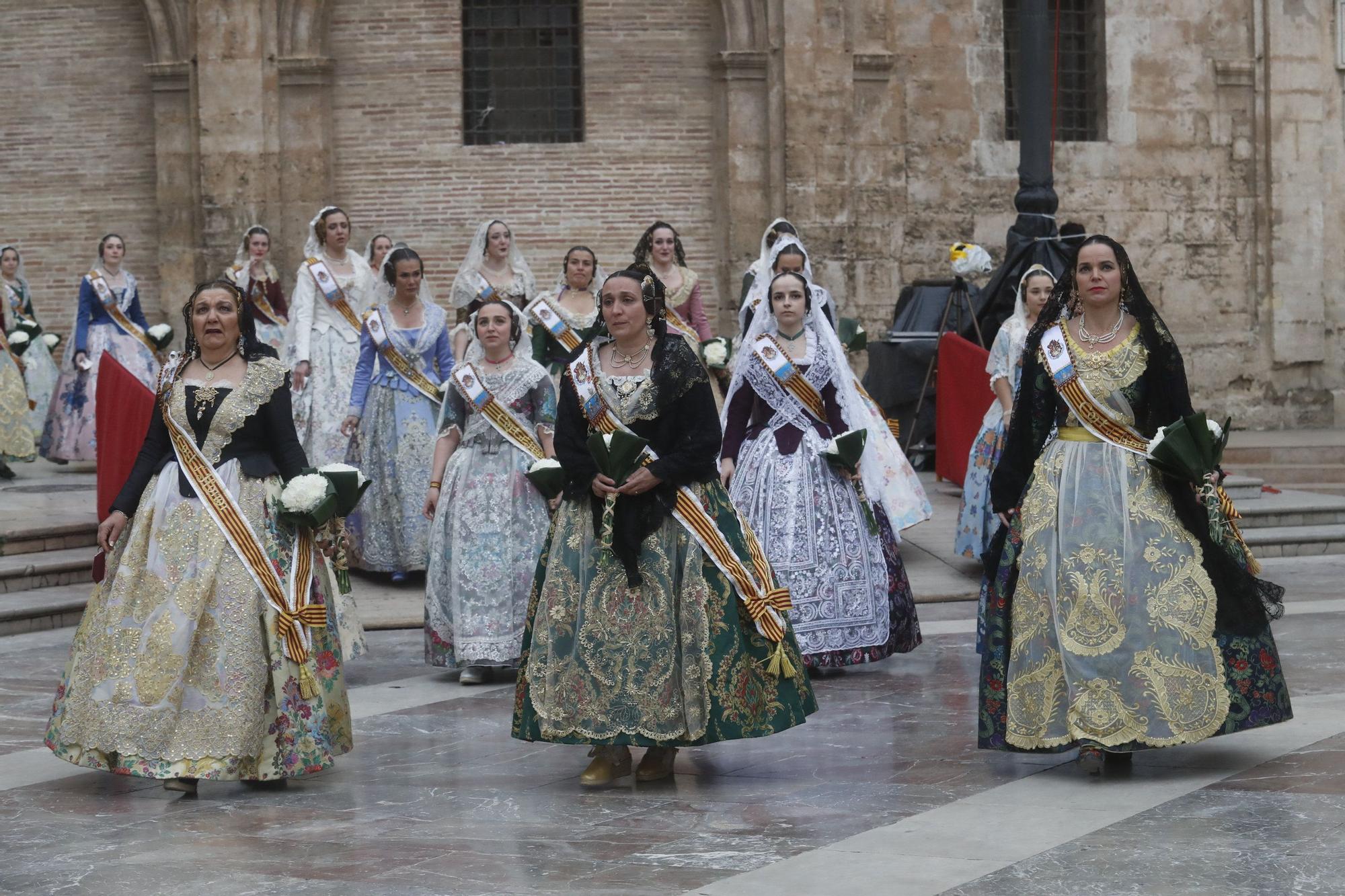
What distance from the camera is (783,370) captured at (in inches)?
351

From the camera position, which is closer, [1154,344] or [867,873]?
[867,873]

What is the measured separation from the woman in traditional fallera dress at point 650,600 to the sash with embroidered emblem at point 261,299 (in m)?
8.43

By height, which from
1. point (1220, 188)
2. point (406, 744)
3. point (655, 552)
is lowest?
point (406, 744)

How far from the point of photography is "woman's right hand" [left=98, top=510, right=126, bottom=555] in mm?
6805

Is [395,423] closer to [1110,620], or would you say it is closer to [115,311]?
[115,311]

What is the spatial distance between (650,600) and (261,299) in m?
8.90

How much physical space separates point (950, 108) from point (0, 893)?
14.8 m

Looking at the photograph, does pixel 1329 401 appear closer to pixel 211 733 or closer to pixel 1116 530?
pixel 1116 530

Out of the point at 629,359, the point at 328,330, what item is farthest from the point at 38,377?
the point at 629,359

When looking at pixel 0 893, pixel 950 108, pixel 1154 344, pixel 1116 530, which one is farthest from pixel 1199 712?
pixel 950 108

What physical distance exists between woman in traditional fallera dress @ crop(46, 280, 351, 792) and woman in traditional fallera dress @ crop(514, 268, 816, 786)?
0.76 m

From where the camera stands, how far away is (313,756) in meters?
6.75

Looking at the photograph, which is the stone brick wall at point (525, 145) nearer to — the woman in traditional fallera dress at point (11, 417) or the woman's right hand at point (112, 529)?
the woman in traditional fallera dress at point (11, 417)

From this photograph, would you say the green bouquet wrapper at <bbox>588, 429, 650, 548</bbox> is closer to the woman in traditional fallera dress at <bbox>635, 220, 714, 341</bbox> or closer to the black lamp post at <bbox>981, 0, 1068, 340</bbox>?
the woman in traditional fallera dress at <bbox>635, 220, 714, 341</bbox>
